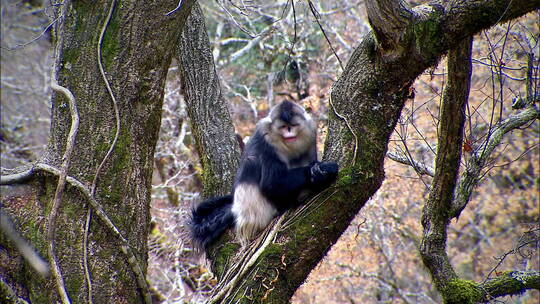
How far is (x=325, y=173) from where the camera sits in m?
3.12

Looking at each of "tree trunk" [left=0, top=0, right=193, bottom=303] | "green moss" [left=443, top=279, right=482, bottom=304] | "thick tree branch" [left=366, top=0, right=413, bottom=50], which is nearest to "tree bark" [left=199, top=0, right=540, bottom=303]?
"thick tree branch" [left=366, top=0, right=413, bottom=50]

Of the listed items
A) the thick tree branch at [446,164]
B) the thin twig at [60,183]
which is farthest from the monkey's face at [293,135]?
the thin twig at [60,183]

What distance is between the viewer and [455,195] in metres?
3.71

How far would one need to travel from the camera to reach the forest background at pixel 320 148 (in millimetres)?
7934

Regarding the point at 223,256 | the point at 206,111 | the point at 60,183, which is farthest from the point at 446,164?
the point at 60,183

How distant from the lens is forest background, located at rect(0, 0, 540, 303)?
793 centimetres

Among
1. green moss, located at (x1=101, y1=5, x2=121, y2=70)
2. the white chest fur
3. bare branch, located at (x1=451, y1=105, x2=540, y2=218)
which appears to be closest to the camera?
green moss, located at (x1=101, y1=5, x2=121, y2=70)

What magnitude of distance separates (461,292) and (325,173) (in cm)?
147

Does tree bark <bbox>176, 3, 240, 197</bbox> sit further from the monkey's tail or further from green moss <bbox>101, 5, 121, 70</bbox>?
green moss <bbox>101, 5, 121, 70</bbox>

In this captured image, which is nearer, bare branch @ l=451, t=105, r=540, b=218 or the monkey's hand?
the monkey's hand

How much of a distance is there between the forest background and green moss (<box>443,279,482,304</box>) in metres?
2.90

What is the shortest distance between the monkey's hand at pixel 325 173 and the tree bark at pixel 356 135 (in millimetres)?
58

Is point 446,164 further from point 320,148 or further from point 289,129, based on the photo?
point 320,148

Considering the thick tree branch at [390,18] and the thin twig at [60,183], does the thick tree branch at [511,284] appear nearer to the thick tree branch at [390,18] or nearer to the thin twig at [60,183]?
the thick tree branch at [390,18]
